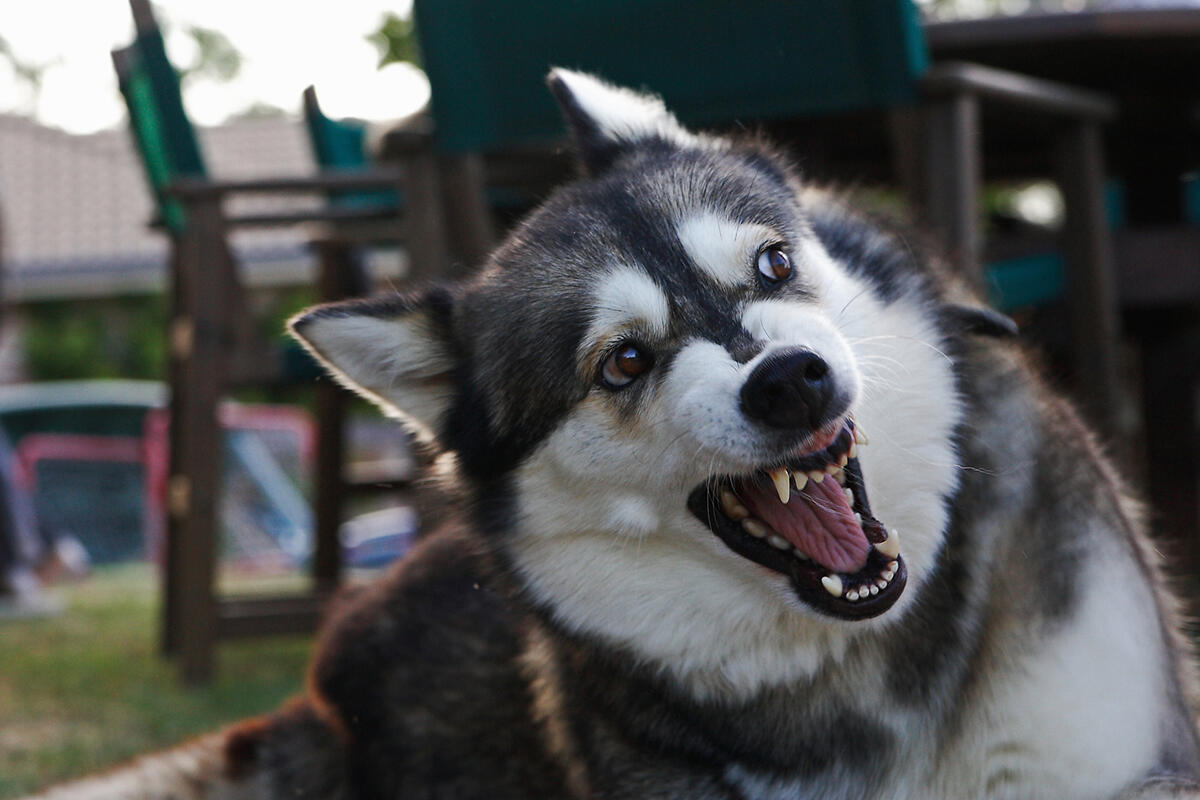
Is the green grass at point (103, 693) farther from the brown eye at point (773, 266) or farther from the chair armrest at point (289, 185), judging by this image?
the brown eye at point (773, 266)

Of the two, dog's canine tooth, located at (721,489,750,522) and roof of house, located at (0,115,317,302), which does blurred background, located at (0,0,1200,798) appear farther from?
roof of house, located at (0,115,317,302)

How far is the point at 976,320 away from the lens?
253 cm

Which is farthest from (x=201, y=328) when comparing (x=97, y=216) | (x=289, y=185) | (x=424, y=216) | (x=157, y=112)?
(x=97, y=216)

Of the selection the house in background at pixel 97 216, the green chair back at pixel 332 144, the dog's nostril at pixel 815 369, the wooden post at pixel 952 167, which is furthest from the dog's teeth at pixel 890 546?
the house in background at pixel 97 216

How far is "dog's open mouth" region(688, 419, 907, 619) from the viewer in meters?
2.15

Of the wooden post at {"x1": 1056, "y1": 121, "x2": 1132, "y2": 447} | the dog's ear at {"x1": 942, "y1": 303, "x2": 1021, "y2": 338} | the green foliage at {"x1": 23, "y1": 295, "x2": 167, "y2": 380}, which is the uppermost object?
the dog's ear at {"x1": 942, "y1": 303, "x2": 1021, "y2": 338}

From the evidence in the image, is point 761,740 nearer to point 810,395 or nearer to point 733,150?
point 810,395

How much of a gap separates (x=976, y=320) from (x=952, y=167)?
0.89 m

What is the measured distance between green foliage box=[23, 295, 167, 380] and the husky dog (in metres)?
19.8

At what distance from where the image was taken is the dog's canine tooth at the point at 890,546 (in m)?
2.19

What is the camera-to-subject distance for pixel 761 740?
225 cm

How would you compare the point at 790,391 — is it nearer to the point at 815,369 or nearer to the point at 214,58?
the point at 815,369

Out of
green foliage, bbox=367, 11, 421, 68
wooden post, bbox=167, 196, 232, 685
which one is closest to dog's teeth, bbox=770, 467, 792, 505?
wooden post, bbox=167, 196, 232, 685

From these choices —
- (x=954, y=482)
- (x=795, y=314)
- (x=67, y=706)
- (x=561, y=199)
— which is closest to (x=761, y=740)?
(x=954, y=482)
